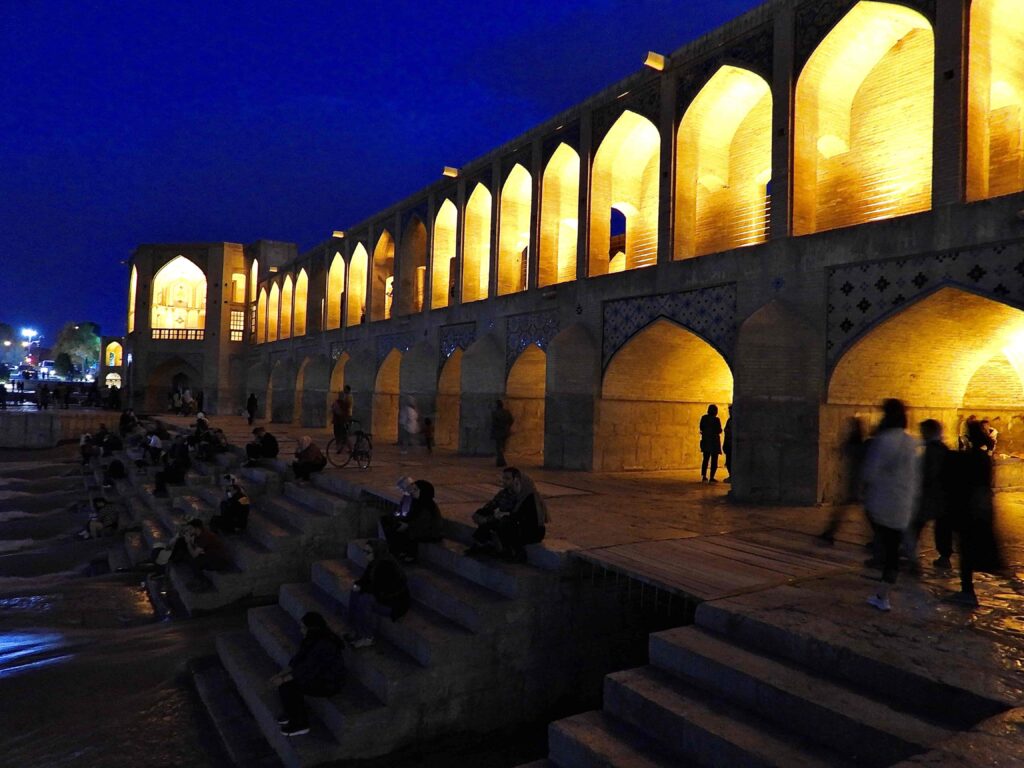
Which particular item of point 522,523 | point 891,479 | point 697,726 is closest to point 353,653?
point 522,523

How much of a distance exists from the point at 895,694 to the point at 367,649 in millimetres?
3348

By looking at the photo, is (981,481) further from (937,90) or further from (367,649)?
(937,90)

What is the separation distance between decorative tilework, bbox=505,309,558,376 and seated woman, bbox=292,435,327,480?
14.4 ft

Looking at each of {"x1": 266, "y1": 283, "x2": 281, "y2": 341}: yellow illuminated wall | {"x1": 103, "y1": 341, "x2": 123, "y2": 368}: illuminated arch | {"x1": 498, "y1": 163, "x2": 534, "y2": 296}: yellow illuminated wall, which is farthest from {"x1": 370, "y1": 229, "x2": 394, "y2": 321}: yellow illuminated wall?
{"x1": 103, "y1": 341, "x2": 123, "y2": 368}: illuminated arch

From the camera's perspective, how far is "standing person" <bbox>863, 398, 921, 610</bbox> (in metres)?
4.16

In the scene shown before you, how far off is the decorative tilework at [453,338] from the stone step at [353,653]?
28.5 feet

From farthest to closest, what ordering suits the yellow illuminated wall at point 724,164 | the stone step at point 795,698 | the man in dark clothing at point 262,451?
the man in dark clothing at point 262,451
the yellow illuminated wall at point 724,164
the stone step at point 795,698

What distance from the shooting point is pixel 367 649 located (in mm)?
4891

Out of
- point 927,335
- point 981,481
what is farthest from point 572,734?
point 927,335

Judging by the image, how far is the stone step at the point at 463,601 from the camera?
487 cm

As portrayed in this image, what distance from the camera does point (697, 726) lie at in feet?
10.8

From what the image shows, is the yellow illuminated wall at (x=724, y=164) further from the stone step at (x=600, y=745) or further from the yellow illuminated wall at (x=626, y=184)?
the stone step at (x=600, y=745)

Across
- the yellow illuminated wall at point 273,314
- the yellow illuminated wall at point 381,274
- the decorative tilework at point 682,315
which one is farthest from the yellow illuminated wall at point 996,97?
the yellow illuminated wall at point 273,314

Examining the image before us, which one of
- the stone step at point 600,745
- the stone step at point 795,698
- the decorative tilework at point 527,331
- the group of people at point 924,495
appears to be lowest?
the stone step at point 600,745
